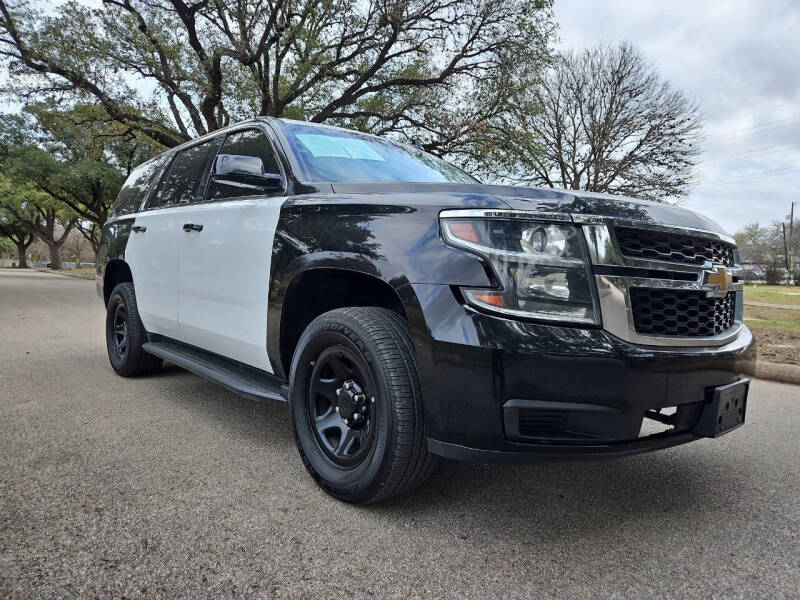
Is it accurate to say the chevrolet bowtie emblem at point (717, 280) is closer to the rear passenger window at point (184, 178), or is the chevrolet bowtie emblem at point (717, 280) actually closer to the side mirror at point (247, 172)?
the side mirror at point (247, 172)

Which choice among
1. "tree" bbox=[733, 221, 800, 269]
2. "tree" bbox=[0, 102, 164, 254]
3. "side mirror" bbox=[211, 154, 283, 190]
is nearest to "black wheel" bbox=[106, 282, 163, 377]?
"side mirror" bbox=[211, 154, 283, 190]

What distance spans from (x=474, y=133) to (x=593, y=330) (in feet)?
51.3

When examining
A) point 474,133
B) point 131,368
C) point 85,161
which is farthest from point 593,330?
point 85,161

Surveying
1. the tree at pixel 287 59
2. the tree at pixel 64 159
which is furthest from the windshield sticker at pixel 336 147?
the tree at pixel 64 159

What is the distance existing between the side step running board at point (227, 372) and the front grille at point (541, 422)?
1.22 metres

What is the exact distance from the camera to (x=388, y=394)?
209cm

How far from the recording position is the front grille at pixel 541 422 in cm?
188

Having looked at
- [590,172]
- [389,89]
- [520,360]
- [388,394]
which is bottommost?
[388,394]

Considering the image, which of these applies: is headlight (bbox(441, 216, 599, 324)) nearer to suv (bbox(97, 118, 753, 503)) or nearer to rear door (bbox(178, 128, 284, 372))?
suv (bbox(97, 118, 753, 503))

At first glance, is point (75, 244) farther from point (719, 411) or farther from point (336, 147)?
point (719, 411)

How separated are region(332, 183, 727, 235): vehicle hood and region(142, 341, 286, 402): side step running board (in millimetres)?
1155

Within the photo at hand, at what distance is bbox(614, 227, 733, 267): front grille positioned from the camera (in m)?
2.01

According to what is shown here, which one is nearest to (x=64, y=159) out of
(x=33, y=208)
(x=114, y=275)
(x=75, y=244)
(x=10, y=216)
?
(x=33, y=208)

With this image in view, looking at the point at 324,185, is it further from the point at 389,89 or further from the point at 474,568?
the point at 389,89
